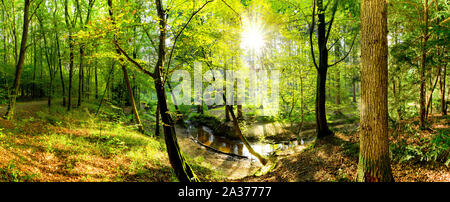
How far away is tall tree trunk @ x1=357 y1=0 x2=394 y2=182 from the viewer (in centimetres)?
309

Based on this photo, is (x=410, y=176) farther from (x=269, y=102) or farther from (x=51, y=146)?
(x=51, y=146)

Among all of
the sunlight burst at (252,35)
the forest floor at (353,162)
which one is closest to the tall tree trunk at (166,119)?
the forest floor at (353,162)

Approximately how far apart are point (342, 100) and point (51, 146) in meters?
19.5

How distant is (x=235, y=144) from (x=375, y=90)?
10.7m

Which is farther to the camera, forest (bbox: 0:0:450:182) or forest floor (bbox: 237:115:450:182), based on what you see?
forest floor (bbox: 237:115:450:182)

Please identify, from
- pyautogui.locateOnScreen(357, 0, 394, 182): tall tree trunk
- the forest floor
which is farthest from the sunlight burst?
the forest floor

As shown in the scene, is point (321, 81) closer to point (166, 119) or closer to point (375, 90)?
point (375, 90)

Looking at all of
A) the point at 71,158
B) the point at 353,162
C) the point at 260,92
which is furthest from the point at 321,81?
the point at 71,158

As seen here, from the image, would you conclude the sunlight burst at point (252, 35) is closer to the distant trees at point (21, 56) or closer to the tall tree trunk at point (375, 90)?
the tall tree trunk at point (375, 90)

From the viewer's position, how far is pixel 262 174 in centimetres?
731

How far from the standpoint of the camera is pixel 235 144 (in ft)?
42.9

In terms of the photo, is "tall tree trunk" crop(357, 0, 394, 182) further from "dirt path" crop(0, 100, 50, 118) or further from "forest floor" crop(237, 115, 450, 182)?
"dirt path" crop(0, 100, 50, 118)

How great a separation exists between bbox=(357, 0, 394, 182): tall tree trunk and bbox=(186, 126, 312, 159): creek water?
7.14 meters
